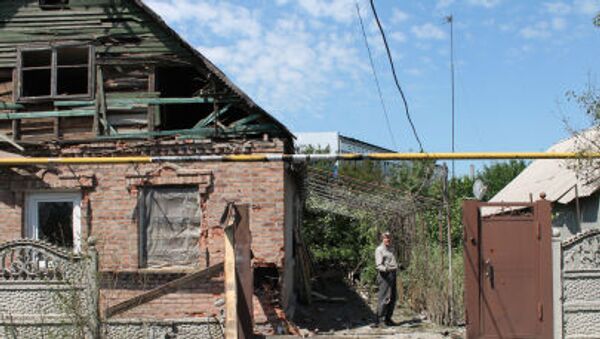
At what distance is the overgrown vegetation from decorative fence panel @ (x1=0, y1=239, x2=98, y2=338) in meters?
6.13

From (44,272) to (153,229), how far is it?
12.7 feet

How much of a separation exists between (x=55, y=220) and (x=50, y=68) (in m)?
2.67

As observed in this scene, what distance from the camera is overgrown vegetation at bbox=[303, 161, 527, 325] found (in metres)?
11.7

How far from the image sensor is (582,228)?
46.5 feet

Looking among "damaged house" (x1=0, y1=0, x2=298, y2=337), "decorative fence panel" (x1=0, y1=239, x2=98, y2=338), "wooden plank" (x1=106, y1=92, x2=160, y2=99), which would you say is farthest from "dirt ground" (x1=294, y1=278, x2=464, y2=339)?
"wooden plank" (x1=106, y1=92, x2=160, y2=99)

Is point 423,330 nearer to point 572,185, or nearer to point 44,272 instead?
point 572,185

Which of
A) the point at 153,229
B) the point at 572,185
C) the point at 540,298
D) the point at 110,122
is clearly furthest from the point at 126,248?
the point at 572,185

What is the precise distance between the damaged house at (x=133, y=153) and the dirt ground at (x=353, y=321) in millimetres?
1550

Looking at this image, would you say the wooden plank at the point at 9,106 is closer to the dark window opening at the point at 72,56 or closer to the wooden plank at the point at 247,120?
the dark window opening at the point at 72,56

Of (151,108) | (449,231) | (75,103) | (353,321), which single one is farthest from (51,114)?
(449,231)

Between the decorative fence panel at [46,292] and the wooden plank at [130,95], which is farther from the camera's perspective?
the wooden plank at [130,95]

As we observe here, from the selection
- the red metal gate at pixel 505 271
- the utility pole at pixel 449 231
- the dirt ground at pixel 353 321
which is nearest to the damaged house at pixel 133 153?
the dirt ground at pixel 353 321

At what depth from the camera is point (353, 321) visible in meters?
12.8

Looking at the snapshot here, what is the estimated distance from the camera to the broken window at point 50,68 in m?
11.4
